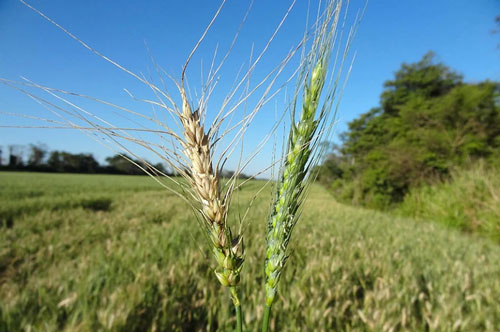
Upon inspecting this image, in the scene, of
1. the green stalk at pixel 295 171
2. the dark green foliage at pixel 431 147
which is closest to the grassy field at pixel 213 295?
the green stalk at pixel 295 171

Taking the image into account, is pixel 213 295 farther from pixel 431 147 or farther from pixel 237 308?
pixel 431 147

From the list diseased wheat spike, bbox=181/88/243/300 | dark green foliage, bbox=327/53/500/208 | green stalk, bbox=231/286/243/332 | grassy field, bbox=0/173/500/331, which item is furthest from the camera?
dark green foliage, bbox=327/53/500/208

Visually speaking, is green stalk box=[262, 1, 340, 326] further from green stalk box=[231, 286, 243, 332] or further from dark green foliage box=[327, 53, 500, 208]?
dark green foliage box=[327, 53, 500, 208]

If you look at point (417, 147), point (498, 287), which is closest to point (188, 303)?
point (498, 287)

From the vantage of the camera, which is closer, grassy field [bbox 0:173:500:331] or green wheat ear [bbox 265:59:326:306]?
green wheat ear [bbox 265:59:326:306]

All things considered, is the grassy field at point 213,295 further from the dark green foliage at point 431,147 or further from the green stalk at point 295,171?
the dark green foliage at point 431,147

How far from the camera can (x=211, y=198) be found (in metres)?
0.55

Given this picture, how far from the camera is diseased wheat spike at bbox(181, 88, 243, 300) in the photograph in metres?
0.55

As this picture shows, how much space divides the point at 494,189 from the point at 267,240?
9351mm

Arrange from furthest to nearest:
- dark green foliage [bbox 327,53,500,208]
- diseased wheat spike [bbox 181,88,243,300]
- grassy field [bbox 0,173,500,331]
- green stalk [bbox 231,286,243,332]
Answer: dark green foliage [bbox 327,53,500,208]
grassy field [bbox 0,173,500,331]
diseased wheat spike [bbox 181,88,243,300]
green stalk [bbox 231,286,243,332]

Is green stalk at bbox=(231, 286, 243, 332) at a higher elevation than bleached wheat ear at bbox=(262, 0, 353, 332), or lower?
lower

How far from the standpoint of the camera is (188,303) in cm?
201

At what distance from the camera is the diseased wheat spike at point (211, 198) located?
55 centimetres

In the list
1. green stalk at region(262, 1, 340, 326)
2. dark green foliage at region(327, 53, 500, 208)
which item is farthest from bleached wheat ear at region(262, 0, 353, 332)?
dark green foliage at region(327, 53, 500, 208)
